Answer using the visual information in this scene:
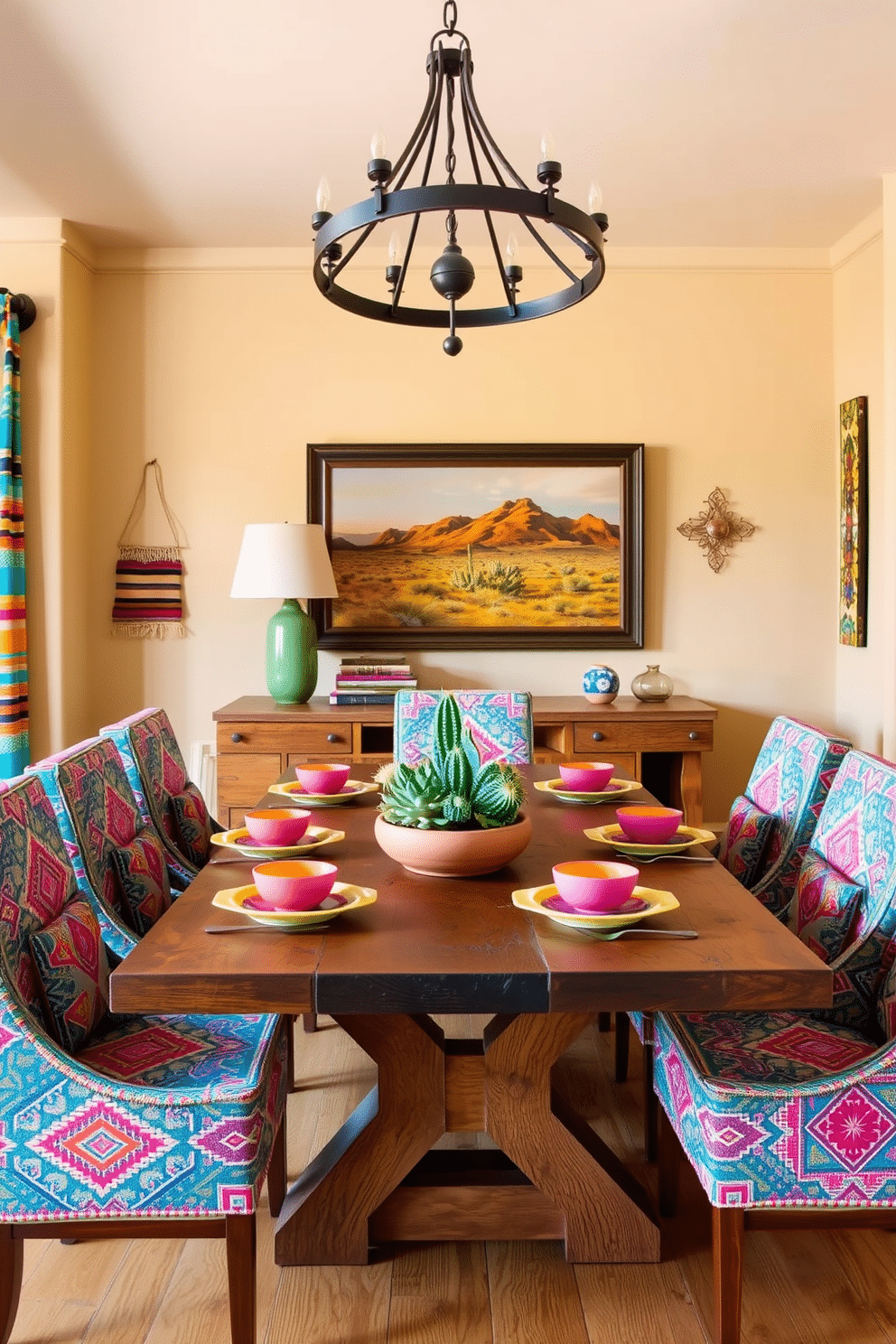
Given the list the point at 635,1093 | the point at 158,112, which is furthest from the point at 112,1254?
the point at 158,112

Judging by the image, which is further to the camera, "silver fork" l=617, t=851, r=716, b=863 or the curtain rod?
the curtain rod

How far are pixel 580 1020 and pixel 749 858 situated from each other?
84 centimetres

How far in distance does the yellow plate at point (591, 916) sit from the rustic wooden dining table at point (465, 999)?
29 millimetres

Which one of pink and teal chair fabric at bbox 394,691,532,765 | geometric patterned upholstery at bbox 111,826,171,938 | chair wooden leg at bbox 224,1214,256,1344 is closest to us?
chair wooden leg at bbox 224,1214,256,1344

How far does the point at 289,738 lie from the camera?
13.4ft

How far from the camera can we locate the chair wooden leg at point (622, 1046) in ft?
8.69

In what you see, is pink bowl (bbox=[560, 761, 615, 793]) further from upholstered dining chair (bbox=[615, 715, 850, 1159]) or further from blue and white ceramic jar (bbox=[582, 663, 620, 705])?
blue and white ceramic jar (bbox=[582, 663, 620, 705])

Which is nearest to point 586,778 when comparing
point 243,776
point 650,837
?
point 650,837

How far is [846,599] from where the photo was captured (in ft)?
14.7

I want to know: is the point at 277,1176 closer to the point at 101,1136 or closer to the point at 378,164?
the point at 101,1136

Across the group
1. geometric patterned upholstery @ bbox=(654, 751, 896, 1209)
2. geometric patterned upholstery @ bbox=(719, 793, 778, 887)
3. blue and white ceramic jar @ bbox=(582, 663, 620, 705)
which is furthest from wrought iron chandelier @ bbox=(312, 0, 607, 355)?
blue and white ceramic jar @ bbox=(582, 663, 620, 705)

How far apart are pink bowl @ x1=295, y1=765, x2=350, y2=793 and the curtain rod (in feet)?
8.54

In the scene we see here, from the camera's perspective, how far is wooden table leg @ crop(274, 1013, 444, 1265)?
184cm

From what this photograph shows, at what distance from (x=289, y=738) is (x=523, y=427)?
5.63 feet
